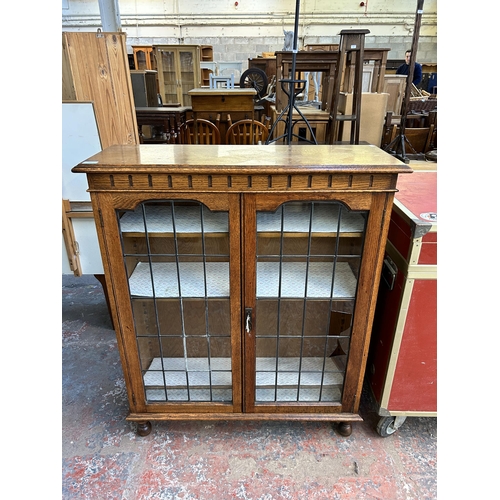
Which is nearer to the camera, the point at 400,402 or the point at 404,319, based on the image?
the point at 404,319

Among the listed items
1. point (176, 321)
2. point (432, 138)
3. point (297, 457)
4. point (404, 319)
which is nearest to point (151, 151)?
point (176, 321)

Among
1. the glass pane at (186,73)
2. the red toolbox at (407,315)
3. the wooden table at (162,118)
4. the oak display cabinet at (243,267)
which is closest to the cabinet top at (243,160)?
the oak display cabinet at (243,267)

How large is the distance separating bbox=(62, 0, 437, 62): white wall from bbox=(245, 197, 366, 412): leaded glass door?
7.78 meters

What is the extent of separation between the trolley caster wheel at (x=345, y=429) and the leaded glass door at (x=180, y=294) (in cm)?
48

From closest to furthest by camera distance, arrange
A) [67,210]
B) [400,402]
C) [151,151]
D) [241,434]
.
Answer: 1. [151,151]
2. [400,402]
3. [241,434]
4. [67,210]

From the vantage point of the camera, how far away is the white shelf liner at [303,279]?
1314 millimetres

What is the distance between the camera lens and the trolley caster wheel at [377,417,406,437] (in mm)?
1507

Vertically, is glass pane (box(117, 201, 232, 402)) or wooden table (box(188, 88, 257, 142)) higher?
wooden table (box(188, 88, 257, 142))

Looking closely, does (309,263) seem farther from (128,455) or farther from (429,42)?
(429,42)

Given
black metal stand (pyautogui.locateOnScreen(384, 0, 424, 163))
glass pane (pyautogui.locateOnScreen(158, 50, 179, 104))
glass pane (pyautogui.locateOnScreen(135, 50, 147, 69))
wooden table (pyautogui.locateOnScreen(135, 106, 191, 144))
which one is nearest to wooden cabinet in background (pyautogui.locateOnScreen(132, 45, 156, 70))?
glass pane (pyautogui.locateOnScreen(135, 50, 147, 69))

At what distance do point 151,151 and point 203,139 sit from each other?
2.25 meters

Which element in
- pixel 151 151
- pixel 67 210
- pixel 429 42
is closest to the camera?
pixel 151 151

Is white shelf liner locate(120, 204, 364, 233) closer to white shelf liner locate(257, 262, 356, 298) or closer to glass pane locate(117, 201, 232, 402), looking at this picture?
glass pane locate(117, 201, 232, 402)

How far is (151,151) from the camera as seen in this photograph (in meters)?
1.28
